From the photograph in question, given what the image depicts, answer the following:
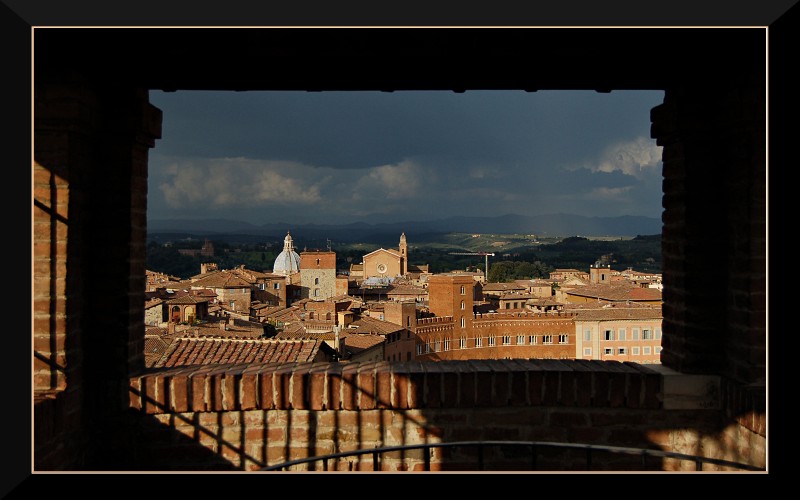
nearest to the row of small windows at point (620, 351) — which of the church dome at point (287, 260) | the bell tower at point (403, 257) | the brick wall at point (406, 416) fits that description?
the brick wall at point (406, 416)

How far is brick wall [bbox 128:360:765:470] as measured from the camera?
338 cm

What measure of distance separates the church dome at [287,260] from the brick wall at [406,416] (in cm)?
8617

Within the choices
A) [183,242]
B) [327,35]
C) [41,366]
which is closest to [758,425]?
[327,35]

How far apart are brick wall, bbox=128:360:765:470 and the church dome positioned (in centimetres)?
8617

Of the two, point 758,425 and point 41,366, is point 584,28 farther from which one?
point 41,366

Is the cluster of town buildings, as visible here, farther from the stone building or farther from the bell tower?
the bell tower

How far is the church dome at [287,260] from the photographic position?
90000 millimetres

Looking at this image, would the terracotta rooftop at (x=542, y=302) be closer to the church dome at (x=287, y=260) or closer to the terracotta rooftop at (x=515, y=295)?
the terracotta rooftop at (x=515, y=295)

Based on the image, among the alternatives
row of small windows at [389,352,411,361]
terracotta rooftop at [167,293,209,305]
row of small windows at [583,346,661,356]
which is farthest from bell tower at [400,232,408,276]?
terracotta rooftop at [167,293,209,305]

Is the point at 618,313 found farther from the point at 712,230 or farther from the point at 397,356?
the point at 712,230

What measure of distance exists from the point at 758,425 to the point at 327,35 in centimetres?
263

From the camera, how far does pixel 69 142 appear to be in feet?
10.3

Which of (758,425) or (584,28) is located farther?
(758,425)

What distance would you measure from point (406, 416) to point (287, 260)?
8909cm
